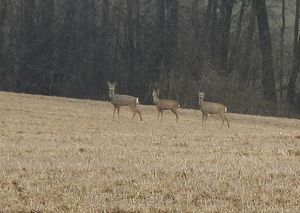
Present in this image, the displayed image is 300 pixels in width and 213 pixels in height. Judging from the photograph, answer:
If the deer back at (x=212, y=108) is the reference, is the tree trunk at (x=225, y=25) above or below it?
above

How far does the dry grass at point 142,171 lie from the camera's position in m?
8.11

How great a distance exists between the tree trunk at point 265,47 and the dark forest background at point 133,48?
61 millimetres

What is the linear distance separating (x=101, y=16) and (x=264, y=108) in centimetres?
1390

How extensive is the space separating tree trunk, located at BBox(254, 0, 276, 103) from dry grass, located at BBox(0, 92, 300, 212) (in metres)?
22.9

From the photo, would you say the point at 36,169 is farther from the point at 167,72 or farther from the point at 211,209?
the point at 167,72

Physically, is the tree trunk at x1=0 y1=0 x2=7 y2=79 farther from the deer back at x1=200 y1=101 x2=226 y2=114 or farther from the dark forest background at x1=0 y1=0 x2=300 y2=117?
the deer back at x1=200 y1=101 x2=226 y2=114

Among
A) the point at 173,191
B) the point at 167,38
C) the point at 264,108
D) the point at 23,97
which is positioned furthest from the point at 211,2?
the point at 173,191

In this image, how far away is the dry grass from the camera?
8.11 metres

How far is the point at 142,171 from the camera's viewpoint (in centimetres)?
1032

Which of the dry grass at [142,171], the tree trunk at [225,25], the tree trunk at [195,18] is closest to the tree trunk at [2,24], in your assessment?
the tree trunk at [195,18]

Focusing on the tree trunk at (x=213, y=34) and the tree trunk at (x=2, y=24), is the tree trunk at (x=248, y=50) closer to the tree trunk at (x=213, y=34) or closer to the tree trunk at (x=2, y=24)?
the tree trunk at (x=213, y=34)

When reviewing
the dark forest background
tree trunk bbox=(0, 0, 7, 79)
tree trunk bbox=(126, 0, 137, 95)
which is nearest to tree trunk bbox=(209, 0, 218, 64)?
the dark forest background

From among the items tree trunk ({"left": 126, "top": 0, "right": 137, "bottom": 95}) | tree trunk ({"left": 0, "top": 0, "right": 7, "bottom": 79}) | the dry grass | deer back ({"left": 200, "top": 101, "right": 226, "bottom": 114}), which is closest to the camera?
the dry grass

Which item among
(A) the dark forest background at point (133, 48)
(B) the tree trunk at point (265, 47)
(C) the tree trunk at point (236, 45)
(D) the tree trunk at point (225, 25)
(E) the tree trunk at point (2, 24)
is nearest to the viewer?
(A) the dark forest background at point (133, 48)
